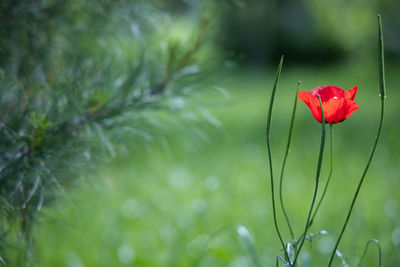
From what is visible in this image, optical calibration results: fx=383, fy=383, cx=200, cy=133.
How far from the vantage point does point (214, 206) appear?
1.78 meters

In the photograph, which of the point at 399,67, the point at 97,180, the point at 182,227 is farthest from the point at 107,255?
the point at 399,67

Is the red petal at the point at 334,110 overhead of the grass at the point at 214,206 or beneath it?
overhead

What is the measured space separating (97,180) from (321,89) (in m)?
0.67

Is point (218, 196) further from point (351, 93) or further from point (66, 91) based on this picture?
point (351, 93)

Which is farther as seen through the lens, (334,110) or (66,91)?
(66,91)

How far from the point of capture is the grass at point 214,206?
126 cm

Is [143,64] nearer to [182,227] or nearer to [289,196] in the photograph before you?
[182,227]

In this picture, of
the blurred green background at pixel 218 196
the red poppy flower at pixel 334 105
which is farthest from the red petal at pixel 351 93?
the blurred green background at pixel 218 196

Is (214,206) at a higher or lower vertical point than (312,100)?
lower

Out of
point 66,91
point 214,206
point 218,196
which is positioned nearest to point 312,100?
point 66,91

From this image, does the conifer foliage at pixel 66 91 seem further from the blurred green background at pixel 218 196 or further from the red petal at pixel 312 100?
the red petal at pixel 312 100

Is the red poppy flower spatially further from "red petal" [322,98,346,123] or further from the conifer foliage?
the conifer foliage

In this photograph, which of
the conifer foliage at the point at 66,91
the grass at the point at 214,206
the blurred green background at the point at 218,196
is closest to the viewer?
the conifer foliage at the point at 66,91

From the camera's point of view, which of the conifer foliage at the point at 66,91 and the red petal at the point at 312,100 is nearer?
the red petal at the point at 312,100
